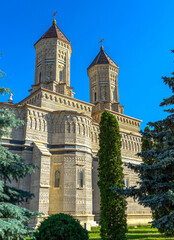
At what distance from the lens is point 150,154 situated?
8086 millimetres

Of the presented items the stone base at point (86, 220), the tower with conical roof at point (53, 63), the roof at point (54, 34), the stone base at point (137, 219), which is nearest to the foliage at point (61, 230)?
the stone base at point (86, 220)

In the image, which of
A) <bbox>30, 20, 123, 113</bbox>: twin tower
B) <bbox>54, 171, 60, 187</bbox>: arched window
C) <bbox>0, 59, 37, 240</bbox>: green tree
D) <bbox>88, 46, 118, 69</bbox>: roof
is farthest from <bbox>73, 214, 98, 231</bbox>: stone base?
<bbox>88, 46, 118, 69</bbox>: roof

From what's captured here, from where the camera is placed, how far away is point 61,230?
7.75 metres

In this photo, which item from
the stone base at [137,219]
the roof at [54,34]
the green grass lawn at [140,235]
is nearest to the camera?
the green grass lawn at [140,235]

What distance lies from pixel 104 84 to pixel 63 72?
19.8ft

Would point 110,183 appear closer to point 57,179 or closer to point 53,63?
point 57,179

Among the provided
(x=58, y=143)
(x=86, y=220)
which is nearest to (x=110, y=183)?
(x=86, y=220)

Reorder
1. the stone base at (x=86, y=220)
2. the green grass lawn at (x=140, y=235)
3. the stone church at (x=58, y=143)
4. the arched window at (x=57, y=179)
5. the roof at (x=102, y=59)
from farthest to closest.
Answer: the roof at (x=102, y=59) < the arched window at (x=57, y=179) < the stone church at (x=58, y=143) < the stone base at (x=86, y=220) < the green grass lawn at (x=140, y=235)

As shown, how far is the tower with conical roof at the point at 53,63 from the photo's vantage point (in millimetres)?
22125

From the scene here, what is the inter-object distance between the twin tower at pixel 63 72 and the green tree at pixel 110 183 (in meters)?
10.2

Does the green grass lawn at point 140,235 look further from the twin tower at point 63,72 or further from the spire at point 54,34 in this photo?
the spire at point 54,34

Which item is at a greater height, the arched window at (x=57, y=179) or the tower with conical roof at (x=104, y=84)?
the tower with conical roof at (x=104, y=84)

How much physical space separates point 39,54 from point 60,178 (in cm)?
1269

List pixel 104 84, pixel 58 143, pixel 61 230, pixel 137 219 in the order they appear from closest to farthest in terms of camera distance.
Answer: pixel 61 230, pixel 58 143, pixel 137 219, pixel 104 84
